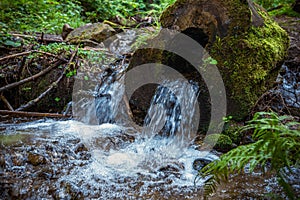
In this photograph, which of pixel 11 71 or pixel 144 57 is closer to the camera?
pixel 144 57

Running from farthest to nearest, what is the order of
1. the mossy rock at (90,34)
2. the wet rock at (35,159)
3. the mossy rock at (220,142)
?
the mossy rock at (90,34) → the mossy rock at (220,142) → the wet rock at (35,159)

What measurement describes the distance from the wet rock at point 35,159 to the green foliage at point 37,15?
4.59 meters

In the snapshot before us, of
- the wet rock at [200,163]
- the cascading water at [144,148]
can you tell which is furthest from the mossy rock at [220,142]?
the wet rock at [200,163]

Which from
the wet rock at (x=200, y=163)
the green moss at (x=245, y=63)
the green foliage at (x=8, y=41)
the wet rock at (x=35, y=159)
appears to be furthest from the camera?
the green foliage at (x=8, y=41)

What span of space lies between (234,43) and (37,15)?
6143 mm

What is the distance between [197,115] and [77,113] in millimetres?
2069

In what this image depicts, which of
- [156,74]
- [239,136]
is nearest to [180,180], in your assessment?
[239,136]

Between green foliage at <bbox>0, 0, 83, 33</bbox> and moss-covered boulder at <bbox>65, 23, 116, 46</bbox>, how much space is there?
1.12 metres

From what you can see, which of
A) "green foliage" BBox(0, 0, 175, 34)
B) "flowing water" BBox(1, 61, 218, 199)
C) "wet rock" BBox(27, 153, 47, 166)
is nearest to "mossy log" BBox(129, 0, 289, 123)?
"flowing water" BBox(1, 61, 218, 199)

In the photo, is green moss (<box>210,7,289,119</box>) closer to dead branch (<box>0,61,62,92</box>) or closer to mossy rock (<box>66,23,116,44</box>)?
dead branch (<box>0,61,62,92</box>)

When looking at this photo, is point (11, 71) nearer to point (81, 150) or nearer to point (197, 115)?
point (81, 150)

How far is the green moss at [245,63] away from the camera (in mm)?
3406

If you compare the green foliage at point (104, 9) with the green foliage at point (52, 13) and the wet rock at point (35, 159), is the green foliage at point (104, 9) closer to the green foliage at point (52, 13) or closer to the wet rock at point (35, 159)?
the green foliage at point (52, 13)

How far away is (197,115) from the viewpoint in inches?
141
